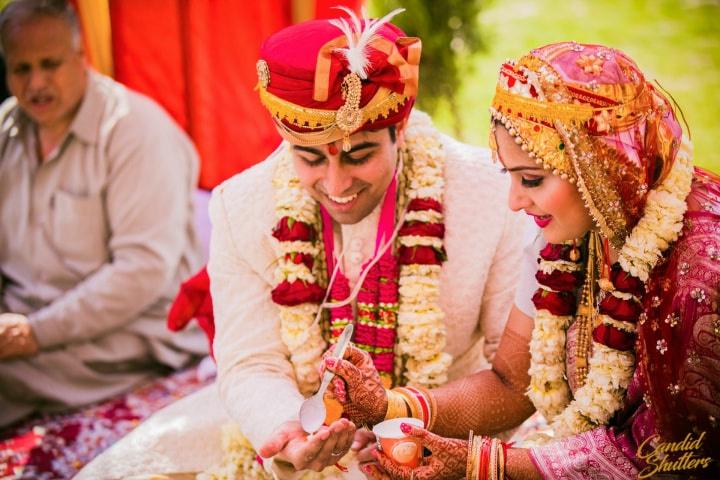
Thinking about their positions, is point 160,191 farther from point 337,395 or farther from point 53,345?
point 337,395

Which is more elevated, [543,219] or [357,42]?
[357,42]

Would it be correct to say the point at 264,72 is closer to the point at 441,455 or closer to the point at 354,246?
the point at 354,246

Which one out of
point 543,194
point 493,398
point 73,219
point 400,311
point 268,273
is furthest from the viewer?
point 73,219

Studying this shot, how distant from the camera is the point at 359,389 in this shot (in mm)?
2562

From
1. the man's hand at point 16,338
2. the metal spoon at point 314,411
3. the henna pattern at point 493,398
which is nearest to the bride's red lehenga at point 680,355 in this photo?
the henna pattern at point 493,398

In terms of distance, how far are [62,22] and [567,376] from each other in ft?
11.0

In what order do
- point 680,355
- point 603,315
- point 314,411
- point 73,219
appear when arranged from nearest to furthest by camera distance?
1. point 680,355
2. point 603,315
3. point 314,411
4. point 73,219

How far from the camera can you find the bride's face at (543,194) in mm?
2246

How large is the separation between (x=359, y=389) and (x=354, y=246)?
2.10ft

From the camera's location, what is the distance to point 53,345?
445cm

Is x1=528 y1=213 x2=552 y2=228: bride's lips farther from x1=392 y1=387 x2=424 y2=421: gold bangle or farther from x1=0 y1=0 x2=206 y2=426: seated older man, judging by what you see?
x1=0 y1=0 x2=206 y2=426: seated older man

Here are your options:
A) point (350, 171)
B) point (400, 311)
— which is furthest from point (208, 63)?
point (400, 311)

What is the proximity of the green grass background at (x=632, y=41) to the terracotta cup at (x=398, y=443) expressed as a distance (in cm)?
366

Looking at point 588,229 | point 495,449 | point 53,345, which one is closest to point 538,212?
point 588,229
